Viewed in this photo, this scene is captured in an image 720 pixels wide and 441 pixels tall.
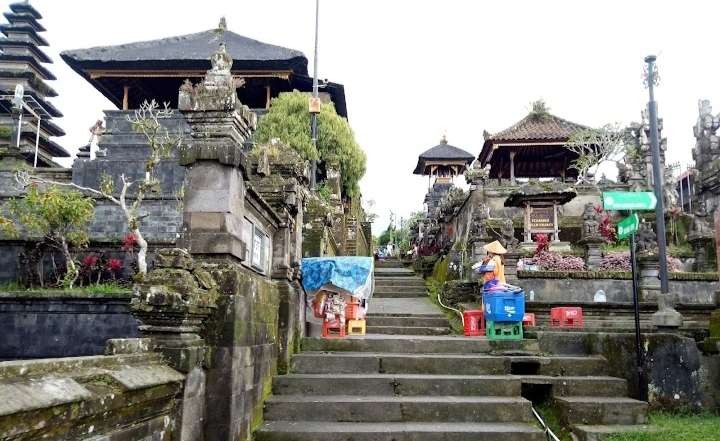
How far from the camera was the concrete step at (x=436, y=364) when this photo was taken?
7297 mm

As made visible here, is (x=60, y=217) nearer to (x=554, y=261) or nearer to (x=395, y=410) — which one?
(x=395, y=410)

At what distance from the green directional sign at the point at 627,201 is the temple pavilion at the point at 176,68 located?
1819 cm

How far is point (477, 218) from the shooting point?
15.5 meters

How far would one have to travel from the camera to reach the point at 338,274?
8.29 metres

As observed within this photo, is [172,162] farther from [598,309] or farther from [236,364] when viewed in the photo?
[236,364]

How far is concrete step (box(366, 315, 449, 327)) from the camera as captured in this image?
1029 cm

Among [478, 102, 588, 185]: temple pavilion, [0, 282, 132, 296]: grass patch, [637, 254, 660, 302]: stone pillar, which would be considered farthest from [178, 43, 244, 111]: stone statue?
[478, 102, 588, 185]: temple pavilion

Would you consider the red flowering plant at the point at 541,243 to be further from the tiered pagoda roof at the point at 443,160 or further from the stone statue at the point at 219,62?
the tiered pagoda roof at the point at 443,160

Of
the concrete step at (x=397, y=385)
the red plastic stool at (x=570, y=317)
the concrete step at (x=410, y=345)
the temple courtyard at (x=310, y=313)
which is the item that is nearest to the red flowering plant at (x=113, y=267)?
the temple courtyard at (x=310, y=313)

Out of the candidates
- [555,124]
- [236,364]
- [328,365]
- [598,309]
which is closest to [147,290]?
[236,364]

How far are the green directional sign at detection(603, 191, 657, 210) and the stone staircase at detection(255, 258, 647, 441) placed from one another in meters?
2.15

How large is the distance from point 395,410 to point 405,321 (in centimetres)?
412

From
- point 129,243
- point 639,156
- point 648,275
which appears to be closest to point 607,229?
point 648,275

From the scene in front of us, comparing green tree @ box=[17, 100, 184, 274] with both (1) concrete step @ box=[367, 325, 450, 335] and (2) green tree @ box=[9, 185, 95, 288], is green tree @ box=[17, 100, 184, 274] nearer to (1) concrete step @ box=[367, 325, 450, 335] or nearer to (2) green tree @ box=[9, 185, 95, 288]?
(2) green tree @ box=[9, 185, 95, 288]
